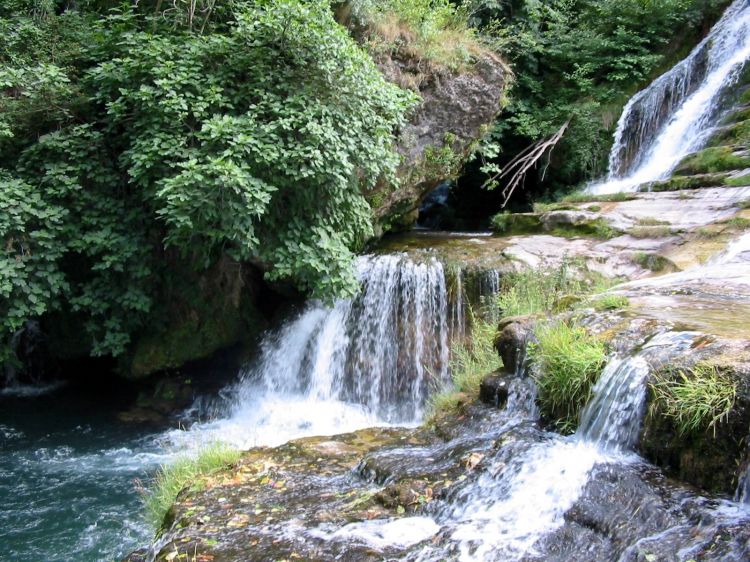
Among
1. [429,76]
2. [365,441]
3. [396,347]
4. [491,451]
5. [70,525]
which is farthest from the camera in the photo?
[429,76]

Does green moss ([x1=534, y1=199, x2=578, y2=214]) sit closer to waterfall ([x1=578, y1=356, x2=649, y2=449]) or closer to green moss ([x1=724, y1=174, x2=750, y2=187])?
green moss ([x1=724, y1=174, x2=750, y2=187])

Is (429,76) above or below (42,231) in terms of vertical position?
above

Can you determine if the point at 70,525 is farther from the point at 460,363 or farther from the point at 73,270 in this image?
the point at 460,363

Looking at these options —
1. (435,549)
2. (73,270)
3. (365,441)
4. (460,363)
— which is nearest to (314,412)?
(460,363)

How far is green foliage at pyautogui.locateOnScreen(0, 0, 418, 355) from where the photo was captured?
20.2 feet

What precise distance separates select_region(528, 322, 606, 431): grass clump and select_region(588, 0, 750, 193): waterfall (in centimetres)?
743

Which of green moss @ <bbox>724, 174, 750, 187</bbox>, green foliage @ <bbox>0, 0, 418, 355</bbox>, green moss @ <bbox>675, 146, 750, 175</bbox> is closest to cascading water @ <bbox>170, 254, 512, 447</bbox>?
green foliage @ <bbox>0, 0, 418, 355</bbox>

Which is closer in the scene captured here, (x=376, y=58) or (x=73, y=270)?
(x=73, y=270)

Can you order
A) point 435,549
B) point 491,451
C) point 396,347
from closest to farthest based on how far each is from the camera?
1. point 435,549
2. point 491,451
3. point 396,347

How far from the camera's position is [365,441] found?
502 cm

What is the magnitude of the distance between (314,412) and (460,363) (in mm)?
2128

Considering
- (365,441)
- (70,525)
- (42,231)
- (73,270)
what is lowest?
(70,525)

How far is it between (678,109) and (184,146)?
32.8 ft

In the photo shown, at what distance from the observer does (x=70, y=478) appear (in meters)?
6.48
